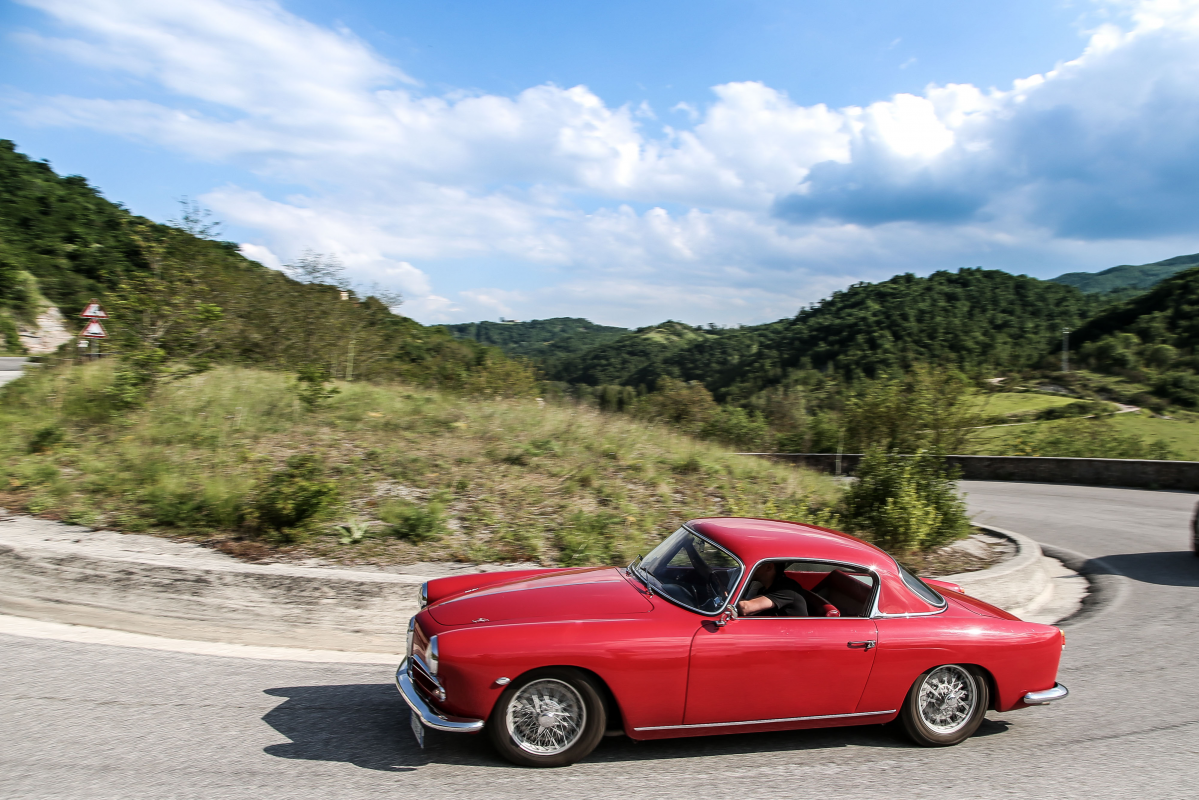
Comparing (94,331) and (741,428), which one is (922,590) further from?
(741,428)

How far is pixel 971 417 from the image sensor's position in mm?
18859

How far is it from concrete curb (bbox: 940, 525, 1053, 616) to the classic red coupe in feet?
8.81

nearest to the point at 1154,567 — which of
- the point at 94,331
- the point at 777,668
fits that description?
the point at 777,668

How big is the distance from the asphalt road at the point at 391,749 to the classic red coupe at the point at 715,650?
187 millimetres

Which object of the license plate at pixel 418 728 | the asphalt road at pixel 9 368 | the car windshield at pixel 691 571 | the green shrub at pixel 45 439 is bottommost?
the license plate at pixel 418 728

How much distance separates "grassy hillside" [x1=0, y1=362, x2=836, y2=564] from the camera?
6.77 meters

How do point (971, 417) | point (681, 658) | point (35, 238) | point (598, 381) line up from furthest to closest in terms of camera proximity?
point (598, 381) → point (35, 238) → point (971, 417) → point (681, 658)

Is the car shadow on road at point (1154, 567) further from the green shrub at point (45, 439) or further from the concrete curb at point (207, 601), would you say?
the green shrub at point (45, 439)

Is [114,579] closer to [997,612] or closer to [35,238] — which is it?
[997,612]

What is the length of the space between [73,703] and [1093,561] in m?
11.2

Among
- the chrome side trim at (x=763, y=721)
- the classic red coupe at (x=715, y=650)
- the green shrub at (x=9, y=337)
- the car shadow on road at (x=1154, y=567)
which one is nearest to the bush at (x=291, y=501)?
the classic red coupe at (x=715, y=650)

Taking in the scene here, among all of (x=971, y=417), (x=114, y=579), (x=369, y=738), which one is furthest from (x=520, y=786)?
(x=971, y=417)

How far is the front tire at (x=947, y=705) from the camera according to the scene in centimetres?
419

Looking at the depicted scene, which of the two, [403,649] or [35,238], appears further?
[35,238]
